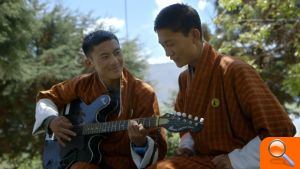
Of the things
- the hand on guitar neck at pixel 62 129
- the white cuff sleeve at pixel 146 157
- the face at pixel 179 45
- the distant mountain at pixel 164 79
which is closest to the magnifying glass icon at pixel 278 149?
the face at pixel 179 45

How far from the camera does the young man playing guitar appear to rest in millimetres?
2656

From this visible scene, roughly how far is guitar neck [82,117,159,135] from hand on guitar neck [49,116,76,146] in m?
0.10

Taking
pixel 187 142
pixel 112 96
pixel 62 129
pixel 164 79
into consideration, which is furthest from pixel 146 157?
pixel 164 79

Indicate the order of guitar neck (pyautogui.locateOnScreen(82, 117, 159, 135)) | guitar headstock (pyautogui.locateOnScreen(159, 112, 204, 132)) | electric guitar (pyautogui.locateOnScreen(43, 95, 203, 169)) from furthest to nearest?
electric guitar (pyautogui.locateOnScreen(43, 95, 203, 169))
guitar neck (pyautogui.locateOnScreen(82, 117, 159, 135))
guitar headstock (pyautogui.locateOnScreen(159, 112, 204, 132))

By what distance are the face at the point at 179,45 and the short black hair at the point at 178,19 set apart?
22 mm

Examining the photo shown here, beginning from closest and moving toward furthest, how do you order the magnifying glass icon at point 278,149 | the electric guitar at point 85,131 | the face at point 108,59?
the magnifying glass icon at point 278,149 → the electric guitar at point 85,131 → the face at point 108,59

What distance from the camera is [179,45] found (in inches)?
85.0

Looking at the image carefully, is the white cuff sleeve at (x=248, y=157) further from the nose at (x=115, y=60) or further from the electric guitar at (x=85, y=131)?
the nose at (x=115, y=60)

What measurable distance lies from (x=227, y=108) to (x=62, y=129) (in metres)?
1.06

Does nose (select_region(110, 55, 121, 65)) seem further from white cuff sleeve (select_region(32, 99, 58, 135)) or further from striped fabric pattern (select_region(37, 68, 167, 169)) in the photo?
white cuff sleeve (select_region(32, 99, 58, 135))

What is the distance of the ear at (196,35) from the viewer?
7.18 feet

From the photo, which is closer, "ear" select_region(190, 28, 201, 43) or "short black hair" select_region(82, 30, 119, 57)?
"ear" select_region(190, 28, 201, 43)

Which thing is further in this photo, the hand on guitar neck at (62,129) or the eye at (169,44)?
the hand on guitar neck at (62,129)

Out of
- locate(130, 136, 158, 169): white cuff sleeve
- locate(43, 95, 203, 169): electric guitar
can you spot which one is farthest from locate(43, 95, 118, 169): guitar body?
locate(130, 136, 158, 169): white cuff sleeve
